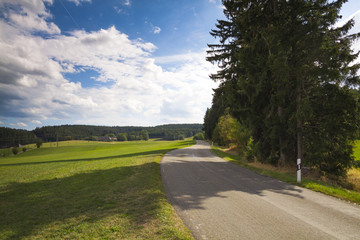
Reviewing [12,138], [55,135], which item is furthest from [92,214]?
[55,135]

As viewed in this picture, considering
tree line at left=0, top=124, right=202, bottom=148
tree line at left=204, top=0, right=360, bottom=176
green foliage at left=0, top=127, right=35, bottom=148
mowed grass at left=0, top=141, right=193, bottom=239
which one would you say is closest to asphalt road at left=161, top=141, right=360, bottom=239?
mowed grass at left=0, top=141, right=193, bottom=239

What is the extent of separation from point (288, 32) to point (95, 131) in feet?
620

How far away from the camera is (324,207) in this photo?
548 cm

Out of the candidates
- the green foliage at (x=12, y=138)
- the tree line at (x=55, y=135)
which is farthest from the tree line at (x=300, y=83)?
the green foliage at (x=12, y=138)

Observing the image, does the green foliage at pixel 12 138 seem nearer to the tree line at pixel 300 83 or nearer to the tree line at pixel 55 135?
the tree line at pixel 55 135

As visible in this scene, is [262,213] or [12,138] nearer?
[262,213]

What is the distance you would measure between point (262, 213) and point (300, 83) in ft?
30.6

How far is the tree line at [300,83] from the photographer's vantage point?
32.8 ft

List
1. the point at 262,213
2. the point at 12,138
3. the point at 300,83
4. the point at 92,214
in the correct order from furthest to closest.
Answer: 1. the point at 12,138
2. the point at 300,83
3. the point at 92,214
4. the point at 262,213

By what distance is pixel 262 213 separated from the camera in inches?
197

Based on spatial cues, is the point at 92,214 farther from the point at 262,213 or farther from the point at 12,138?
the point at 12,138

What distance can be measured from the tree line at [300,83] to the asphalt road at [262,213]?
497cm

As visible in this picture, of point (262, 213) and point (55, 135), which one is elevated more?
point (262, 213)

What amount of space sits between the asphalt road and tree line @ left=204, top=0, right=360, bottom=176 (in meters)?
4.97
